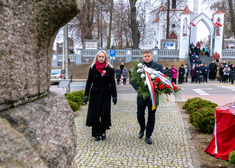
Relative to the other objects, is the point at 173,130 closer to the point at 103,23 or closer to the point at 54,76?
the point at 54,76

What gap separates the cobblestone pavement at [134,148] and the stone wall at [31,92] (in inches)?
94.7

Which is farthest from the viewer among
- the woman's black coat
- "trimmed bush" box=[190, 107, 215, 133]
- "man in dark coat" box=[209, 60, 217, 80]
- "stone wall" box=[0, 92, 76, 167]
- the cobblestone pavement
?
"man in dark coat" box=[209, 60, 217, 80]

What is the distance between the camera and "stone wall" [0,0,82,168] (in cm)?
134

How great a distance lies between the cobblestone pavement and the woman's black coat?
1.63ft

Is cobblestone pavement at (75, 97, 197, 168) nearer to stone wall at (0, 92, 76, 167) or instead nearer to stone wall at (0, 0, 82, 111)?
stone wall at (0, 92, 76, 167)

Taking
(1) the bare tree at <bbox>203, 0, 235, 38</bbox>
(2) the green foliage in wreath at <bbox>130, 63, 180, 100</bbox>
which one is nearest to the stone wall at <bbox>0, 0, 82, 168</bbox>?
(2) the green foliage in wreath at <bbox>130, 63, 180, 100</bbox>

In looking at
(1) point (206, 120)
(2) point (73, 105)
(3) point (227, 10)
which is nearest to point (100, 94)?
(1) point (206, 120)

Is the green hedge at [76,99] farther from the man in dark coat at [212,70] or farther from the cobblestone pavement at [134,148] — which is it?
the man in dark coat at [212,70]

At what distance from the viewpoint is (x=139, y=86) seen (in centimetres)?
498

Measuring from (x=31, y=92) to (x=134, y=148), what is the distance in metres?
3.42

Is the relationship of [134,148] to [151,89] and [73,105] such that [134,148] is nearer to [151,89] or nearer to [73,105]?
[151,89]

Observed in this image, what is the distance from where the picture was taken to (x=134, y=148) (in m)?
4.71

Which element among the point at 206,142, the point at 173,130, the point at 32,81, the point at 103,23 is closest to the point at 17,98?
the point at 32,81

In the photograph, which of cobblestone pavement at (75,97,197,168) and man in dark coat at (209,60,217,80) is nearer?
cobblestone pavement at (75,97,197,168)
